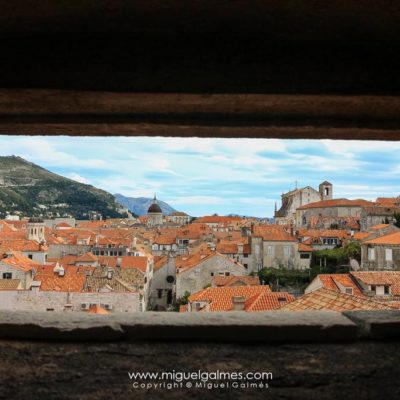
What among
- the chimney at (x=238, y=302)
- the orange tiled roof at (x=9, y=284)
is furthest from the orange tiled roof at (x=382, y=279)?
the orange tiled roof at (x=9, y=284)

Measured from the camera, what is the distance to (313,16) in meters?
2.47

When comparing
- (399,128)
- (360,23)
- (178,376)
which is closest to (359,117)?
(399,128)

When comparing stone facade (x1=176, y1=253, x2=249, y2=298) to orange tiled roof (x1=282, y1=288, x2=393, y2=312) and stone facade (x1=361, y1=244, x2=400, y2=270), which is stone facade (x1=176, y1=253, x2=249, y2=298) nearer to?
stone facade (x1=361, y1=244, x2=400, y2=270)

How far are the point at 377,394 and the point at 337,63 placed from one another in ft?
5.57

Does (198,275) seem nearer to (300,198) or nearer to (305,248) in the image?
(305,248)

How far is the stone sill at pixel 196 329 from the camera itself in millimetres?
2838

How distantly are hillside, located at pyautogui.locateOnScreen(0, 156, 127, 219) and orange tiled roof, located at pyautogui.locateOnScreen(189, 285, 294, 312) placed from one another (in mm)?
80266

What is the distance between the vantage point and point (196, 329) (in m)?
2.86

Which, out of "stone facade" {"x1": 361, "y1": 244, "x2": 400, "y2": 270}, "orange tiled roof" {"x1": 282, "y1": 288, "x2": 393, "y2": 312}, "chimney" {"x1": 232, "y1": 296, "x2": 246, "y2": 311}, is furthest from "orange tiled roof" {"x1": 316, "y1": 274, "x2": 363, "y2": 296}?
"orange tiled roof" {"x1": 282, "y1": 288, "x2": 393, "y2": 312}

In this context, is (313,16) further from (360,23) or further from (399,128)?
(399,128)

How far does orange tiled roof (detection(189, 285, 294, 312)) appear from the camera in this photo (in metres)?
17.9

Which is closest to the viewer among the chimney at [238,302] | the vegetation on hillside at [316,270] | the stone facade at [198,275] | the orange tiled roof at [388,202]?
the chimney at [238,302]

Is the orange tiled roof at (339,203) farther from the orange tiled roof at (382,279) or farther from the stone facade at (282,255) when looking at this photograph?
the orange tiled roof at (382,279)

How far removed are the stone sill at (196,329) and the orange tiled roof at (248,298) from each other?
45.3ft
